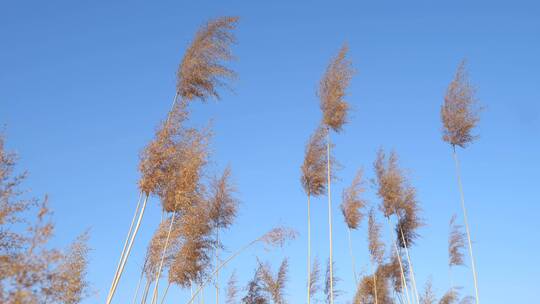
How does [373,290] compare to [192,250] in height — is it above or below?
above

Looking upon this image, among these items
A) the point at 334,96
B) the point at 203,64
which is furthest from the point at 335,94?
the point at 203,64

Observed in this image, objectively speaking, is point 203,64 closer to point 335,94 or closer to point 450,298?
point 335,94

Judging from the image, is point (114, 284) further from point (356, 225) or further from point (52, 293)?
point (356, 225)

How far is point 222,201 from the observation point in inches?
403

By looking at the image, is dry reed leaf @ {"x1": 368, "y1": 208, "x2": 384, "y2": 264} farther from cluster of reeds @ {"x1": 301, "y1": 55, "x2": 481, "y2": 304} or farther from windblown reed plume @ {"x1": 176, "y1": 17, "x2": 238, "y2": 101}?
windblown reed plume @ {"x1": 176, "y1": 17, "x2": 238, "y2": 101}

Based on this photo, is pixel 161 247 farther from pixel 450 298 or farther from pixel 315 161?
pixel 450 298

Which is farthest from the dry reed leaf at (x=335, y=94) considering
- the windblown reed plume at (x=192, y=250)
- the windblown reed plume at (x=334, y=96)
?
the windblown reed plume at (x=192, y=250)

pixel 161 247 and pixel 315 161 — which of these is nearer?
pixel 161 247

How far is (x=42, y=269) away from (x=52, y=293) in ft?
1.22

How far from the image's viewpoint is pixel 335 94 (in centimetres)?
998

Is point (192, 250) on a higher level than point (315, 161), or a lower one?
lower

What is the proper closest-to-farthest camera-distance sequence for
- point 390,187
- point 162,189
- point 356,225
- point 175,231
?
point 162,189 → point 175,231 → point 390,187 → point 356,225

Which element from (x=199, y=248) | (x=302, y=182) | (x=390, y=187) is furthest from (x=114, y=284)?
(x=390, y=187)

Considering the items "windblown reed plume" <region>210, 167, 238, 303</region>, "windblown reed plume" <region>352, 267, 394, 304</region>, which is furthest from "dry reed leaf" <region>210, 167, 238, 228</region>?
"windblown reed plume" <region>352, 267, 394, 304</region>
